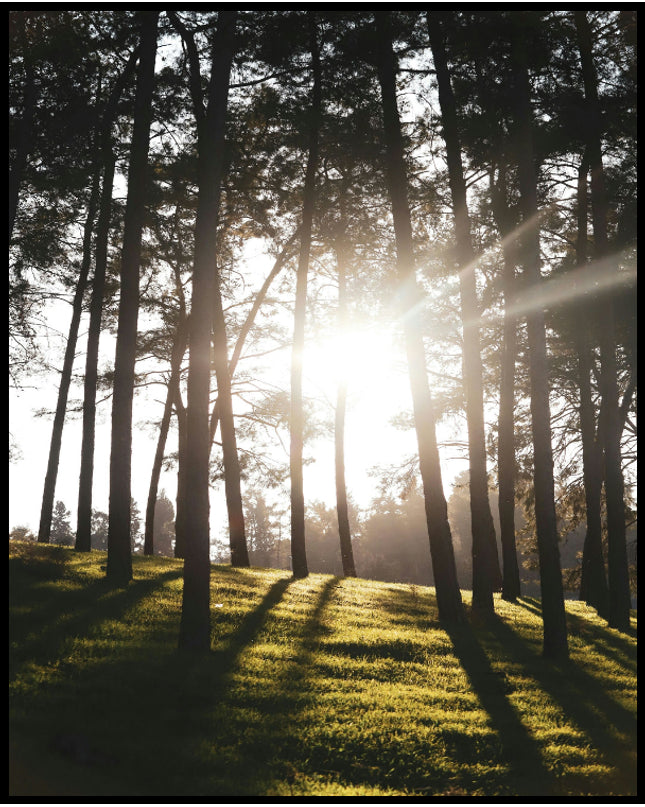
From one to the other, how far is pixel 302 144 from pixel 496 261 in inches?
250

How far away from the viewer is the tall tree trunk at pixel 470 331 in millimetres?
11797

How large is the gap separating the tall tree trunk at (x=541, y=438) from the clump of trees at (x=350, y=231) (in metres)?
0.04

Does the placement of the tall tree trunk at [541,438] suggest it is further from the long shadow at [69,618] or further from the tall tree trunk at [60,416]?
the tall tree trunk at [60,416]

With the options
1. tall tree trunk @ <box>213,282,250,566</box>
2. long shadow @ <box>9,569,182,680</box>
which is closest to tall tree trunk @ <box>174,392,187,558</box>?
tall tree trunk @ <box>213,282,250,566</box>

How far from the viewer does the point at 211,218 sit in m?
8.35

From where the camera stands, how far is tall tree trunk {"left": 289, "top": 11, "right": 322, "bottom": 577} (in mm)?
14766

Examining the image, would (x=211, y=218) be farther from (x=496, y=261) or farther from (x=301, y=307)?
(x=496, y=261)

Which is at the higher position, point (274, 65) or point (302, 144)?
point (274, 65)

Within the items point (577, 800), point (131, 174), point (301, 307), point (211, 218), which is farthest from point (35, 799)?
point (301, 307)

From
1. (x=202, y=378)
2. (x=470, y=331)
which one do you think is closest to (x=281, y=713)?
(x=202, y=378)

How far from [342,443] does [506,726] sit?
13.8 m

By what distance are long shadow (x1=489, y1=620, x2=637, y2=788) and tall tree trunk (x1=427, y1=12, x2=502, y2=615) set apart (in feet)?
8.14

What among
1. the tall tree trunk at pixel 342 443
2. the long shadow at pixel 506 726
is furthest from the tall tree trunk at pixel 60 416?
the long shadow at pixel 506 726

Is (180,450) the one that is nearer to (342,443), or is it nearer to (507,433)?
(342,443)
